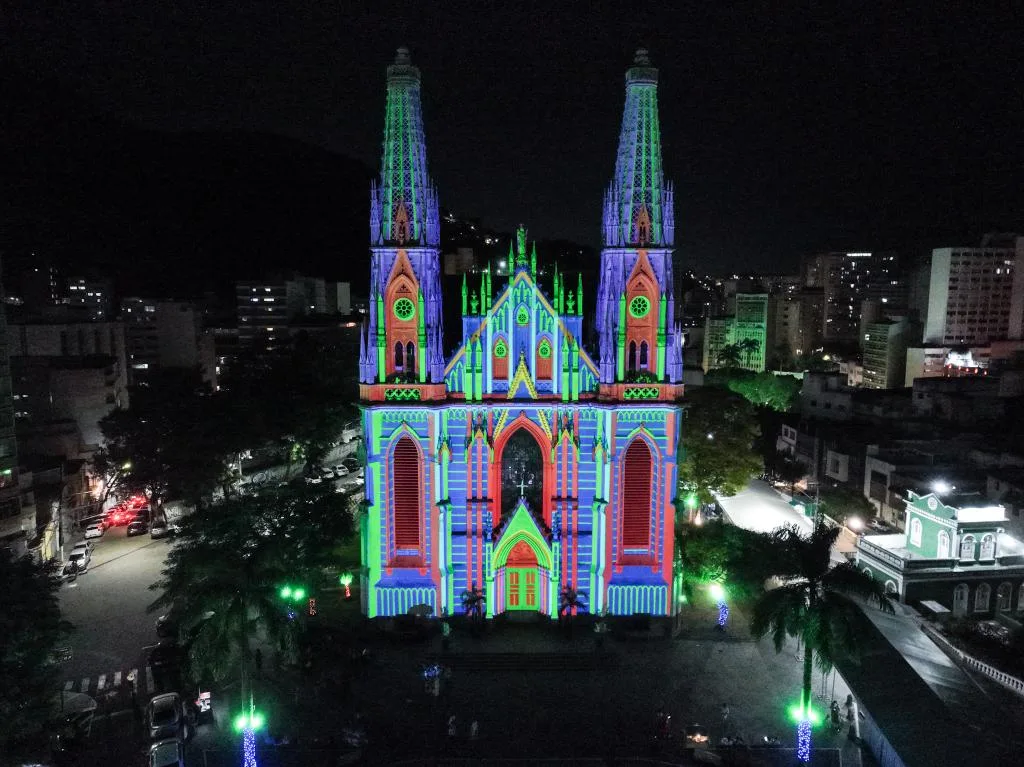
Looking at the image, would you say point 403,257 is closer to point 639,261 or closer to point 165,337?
point 639,261

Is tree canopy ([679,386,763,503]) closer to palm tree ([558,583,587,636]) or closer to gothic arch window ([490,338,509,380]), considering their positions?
palm tree ([558,583,587,636])

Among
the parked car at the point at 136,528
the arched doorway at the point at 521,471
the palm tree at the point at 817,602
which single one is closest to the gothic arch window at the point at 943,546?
the palm tree at the point at 817,602

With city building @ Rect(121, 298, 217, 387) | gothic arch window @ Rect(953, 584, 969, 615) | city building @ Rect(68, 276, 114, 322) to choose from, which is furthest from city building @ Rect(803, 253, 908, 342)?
city building @ Rect(68, 276, 114, 322)

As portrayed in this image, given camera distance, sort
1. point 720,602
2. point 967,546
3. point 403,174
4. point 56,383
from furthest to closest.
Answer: point 56,383 < point 967,546 < point 720,602 < point 403,174

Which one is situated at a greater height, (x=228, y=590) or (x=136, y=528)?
(x=228, y=590)

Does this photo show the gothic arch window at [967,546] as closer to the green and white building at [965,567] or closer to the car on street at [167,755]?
the green and white building at [965,567]

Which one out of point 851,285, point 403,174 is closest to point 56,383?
point 403,174

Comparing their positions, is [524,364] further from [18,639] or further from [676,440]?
[18,639]
